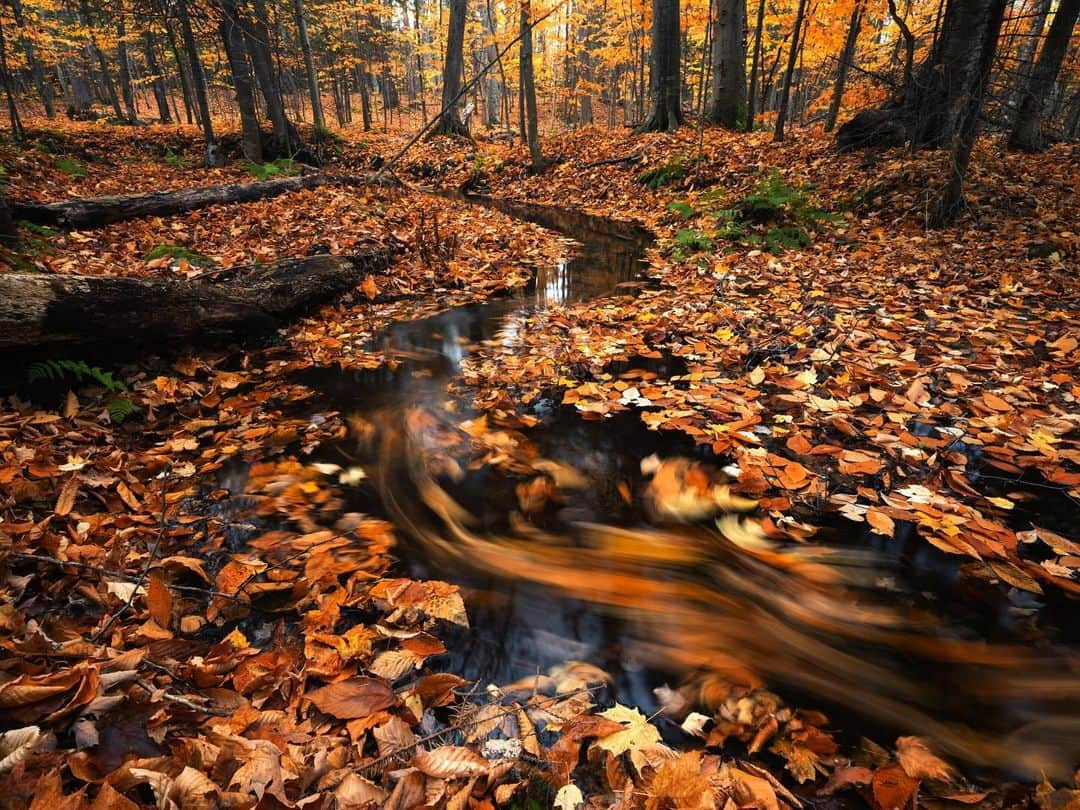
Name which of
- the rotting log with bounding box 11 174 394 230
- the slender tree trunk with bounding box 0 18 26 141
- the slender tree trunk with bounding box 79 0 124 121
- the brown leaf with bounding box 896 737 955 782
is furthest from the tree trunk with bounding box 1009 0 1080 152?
the slender tree trunk with bounding box 79 0 124 121

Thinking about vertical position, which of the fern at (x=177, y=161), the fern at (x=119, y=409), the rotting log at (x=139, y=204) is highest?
the fern at (x=177, y=161)

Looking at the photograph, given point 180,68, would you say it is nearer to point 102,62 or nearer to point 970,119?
point 102,62

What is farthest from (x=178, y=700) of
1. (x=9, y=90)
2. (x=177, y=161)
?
(x=177, y=161)

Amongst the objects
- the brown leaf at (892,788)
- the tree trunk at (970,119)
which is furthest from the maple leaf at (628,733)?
the tree trunk at (970,119)

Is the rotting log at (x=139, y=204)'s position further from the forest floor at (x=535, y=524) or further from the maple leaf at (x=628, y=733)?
the maple leaf at (x=628, y=733)

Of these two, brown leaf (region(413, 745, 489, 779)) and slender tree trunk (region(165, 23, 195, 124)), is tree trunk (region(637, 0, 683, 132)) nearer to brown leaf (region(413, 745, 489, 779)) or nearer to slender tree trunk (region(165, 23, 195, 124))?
slender tree trunk (region(165, 23, 195, 124))

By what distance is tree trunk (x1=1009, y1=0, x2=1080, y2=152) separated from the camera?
8141 millimetres

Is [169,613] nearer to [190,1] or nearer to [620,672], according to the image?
[620,672]

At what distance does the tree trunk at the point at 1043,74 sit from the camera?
8141 mm

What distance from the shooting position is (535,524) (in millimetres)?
3047

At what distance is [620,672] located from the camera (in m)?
2.15

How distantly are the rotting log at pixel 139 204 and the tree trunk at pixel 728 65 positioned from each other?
10449mm

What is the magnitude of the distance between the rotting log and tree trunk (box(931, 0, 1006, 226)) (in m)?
10.4

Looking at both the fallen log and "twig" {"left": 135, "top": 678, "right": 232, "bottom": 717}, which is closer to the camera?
"twig" {"left": 135, "top": 678, "right": 232, "bottom": 717}
